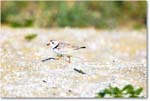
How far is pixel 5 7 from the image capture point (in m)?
5.86

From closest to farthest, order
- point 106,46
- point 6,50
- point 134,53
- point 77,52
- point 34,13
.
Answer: point 77,52
point 6,50
point 134,53
point 106,46
point 34,13

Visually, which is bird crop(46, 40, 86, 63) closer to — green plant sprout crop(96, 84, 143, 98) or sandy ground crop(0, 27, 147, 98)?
sandy ground crop(0, 27, 147, 98)

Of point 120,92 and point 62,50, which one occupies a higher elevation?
point 62,50

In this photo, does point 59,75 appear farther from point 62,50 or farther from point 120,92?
point 120,92

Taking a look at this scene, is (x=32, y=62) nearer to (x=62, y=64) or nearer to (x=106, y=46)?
(x=62, y=64)

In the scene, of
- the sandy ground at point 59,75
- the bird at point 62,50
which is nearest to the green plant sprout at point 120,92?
the sandy ground at point 59,75

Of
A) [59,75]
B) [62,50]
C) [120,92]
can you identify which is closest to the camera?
[120,92]

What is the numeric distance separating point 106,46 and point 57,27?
111 cm

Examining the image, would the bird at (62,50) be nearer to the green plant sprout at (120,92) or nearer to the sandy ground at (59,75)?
the sandy ground at (59,75)

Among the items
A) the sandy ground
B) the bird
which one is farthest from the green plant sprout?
the bird

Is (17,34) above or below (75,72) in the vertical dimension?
above

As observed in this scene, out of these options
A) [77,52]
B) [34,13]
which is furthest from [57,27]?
[77,52]

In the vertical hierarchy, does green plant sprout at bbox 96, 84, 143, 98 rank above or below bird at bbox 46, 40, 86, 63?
below

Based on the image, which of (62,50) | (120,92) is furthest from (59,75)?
(120,92)
